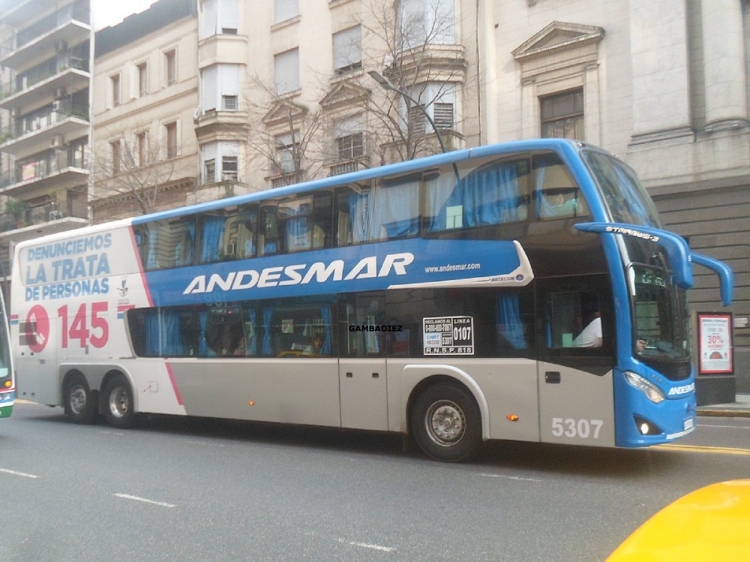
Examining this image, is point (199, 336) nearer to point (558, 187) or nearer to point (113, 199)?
point (558, 187)

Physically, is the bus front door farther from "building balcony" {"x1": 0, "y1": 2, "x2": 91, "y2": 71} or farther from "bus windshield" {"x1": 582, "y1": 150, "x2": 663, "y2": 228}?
"building balcony" {"x1": 0, "y1": 2, "x2": 91, "y2": 71}

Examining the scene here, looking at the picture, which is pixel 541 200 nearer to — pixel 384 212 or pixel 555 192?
pixel 555 192

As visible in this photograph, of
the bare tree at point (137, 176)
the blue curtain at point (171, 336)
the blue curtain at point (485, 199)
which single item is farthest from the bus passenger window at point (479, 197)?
the bare tree at point (137, 176)

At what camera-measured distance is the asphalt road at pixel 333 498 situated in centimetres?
577

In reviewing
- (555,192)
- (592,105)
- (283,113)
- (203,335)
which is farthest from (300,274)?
(283,113)

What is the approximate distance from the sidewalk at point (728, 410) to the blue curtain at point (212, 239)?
33.3 feet

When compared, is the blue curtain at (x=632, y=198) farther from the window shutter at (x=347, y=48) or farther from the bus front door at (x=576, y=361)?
the window shutter at (x=347, y=48)

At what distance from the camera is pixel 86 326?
14500mm

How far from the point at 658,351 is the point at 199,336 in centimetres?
743

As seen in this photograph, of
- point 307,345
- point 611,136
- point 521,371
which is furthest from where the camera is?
point 611,136

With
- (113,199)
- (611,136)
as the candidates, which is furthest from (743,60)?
(113,199)

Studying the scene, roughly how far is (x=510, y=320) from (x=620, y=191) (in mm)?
1977

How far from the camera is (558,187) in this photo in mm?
8508

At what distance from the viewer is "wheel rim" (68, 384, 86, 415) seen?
14.8 metres
